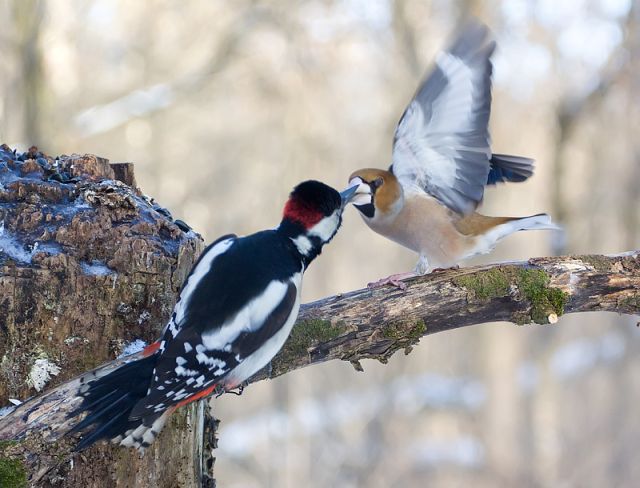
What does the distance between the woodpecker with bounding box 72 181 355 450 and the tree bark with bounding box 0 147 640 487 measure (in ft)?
0.29

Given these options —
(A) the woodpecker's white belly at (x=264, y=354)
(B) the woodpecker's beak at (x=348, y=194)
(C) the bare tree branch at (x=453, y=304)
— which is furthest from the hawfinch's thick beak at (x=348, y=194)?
(A) the woodpecker's white belly at (x=264, y=354)

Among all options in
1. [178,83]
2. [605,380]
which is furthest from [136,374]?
[605,380]

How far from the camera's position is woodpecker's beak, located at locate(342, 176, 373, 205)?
3537 millimetres

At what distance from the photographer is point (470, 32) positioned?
319cm

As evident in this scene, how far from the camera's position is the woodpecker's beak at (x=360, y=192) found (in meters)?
3.54

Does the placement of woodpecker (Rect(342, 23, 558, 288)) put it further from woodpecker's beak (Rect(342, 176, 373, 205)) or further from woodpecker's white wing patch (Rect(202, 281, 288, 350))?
woodpecker's white wing patch (Rect(202, 281, 288, 350))

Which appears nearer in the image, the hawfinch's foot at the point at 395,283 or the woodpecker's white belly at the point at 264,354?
the woodpecker's white belly at the point at 264,354

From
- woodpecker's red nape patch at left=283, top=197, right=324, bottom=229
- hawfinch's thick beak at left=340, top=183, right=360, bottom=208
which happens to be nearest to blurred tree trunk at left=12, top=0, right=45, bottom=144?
hawfinch's thick beak at left=340, top=183, right=360, bottom=208

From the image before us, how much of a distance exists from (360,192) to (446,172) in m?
0.44

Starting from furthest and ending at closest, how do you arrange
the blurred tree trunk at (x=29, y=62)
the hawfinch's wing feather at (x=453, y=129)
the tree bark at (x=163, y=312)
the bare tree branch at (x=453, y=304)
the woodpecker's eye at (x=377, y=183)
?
the blurred tree trunk at (x=29, y=62)
the woodpecker's eye at (x=377, y=183)
the hawfinch's wing feather at (x=453, y=129)
the bare tree branch at (x=453, y=304)
the tree bark at (x=163, y=312)

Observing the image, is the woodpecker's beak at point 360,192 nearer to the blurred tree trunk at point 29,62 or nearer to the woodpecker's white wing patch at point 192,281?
the woodpecker's white wing patch at point 192,281

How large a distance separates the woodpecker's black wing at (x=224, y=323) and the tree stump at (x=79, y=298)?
14 cm

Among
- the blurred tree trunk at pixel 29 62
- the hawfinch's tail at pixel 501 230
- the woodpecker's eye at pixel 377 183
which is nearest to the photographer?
the woodpecker's eye at pixel 377 183

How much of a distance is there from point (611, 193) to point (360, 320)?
29.0 feet
